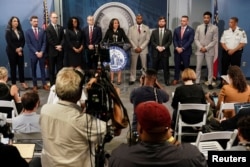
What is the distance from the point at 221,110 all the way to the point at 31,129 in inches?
90.2

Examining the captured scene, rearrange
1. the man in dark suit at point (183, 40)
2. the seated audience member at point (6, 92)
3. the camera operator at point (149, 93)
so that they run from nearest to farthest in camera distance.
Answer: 1. the camera operator at point (149, 93)
2. the seated audience member at point (6, 92)
3. the man in dark suit at point (183, 40)

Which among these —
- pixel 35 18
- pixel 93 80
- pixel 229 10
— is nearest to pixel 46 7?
pixel 35 18

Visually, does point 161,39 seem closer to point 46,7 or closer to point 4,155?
point 46,7

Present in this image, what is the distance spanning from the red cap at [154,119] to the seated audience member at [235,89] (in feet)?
9.81

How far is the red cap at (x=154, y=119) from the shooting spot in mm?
1971

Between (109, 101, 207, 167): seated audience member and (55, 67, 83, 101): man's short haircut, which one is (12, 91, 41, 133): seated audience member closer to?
(55, 67, 83, 101): man's short haircut

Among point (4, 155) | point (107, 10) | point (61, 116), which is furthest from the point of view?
point (107, 10)

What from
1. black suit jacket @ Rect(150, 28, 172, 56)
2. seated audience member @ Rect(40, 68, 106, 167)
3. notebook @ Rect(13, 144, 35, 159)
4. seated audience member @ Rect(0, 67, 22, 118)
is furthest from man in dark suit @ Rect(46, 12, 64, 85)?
seated audience member @ Rect(40, 68, 106, 167)

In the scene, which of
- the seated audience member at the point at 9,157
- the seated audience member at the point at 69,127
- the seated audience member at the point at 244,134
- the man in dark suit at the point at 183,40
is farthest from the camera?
the man in dark suit at the point at 183,40

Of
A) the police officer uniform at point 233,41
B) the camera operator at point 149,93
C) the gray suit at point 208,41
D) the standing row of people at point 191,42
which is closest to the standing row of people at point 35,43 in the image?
the standing row of people at point 191,42

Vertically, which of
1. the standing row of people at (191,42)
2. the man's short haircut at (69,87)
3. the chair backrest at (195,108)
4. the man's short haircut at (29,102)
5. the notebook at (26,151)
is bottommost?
the notebook at (26,151)

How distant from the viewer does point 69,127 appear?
259 centimetres

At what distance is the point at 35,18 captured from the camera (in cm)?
787

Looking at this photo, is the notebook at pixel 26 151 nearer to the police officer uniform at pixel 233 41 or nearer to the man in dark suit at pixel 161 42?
the man in dark suit at pixel 161 42
